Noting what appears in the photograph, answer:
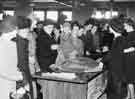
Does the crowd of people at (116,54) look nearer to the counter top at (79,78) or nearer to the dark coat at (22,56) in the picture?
the counter top at (79,78)

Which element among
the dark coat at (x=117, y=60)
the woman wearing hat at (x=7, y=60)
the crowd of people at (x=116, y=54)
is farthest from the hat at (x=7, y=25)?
the dark coat at (x=117, y=60)

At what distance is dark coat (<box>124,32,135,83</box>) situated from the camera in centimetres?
436

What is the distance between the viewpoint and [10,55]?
7.91 feet

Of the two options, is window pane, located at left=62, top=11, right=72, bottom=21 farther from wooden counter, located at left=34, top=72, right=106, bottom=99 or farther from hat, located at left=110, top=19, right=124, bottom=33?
wooden counter, located at left=34, top=72, right=106, bottom=99

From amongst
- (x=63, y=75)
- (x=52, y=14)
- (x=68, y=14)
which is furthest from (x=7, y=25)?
(x=68, y=14)

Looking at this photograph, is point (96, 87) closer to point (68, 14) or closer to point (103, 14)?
point (68, 14)

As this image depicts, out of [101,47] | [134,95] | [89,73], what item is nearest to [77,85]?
[89,73]

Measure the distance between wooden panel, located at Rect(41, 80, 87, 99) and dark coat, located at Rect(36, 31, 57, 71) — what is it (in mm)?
959

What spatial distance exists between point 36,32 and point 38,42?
485mm

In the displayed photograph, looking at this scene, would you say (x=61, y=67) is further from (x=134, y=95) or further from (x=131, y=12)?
(x=131, y=12)

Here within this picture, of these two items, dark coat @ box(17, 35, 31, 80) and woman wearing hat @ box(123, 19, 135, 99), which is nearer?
dark coat @ box(17, 35, 31, 80)

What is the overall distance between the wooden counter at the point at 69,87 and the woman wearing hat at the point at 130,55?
0.93 m

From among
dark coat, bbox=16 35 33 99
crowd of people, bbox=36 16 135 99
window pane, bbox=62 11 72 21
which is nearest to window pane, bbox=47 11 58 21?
window pane, bbox=62 11 72 21

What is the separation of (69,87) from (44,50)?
1.26 metres
